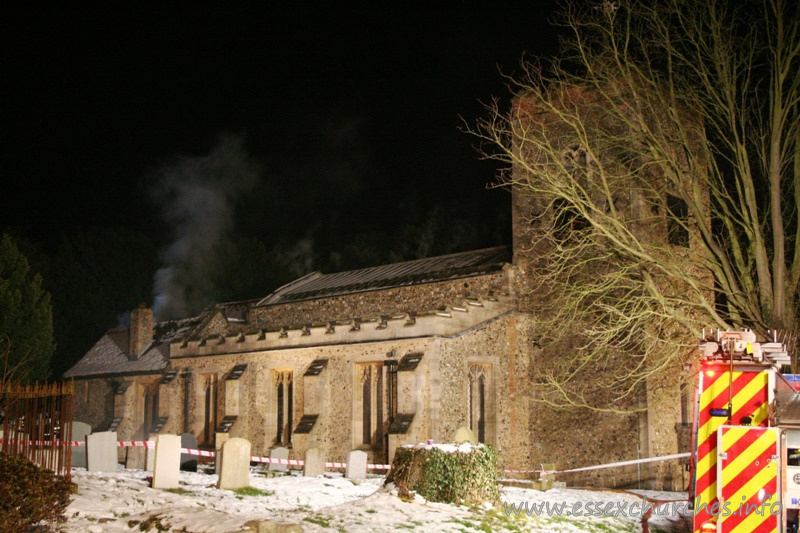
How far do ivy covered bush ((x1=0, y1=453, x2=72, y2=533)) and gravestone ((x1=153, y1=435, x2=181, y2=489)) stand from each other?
12.8ft

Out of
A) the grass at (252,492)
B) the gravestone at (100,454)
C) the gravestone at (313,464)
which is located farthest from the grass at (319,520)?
the gravestone at (100,454)

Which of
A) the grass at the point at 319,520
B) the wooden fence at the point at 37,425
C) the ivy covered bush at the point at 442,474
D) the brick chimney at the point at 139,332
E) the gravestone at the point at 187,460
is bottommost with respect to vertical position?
the gravestone at the point at 187,460

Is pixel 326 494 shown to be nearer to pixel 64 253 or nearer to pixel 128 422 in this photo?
pixel 128 422

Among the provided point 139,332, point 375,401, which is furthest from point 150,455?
point 139,332

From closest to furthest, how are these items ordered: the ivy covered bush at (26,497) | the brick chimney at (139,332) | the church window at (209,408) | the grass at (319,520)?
the ivy covered bush at (26,497) → the grass at (319,520) → the church window at (209,408) → the brick chimney at (139,332)

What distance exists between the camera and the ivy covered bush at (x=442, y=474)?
12594 mm

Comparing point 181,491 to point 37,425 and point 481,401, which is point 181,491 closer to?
point 37,425

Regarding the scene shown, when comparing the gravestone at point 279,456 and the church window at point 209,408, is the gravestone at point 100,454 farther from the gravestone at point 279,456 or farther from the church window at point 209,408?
the church window at point 209,408

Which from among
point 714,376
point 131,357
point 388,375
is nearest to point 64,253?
point 131,357

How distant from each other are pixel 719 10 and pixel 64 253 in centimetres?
5155

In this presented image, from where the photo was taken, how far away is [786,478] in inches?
338

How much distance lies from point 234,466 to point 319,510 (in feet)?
10.8

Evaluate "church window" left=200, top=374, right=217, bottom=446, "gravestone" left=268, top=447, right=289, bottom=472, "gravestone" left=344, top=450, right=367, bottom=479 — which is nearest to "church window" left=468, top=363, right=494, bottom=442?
"gravestone" left=344, top=450, right=367, bottom=479

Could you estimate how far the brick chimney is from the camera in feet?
115
